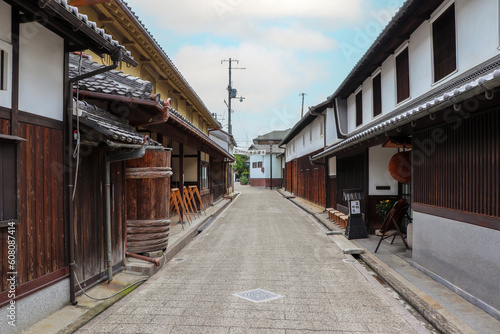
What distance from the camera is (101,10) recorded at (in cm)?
840

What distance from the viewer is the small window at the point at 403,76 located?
944cm

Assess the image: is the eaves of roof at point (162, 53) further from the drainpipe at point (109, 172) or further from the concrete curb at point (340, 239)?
the concrete curb at point (340, 239)

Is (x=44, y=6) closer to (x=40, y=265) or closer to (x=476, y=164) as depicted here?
(x=40, y=265)

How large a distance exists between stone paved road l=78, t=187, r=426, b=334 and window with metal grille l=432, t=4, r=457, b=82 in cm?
451

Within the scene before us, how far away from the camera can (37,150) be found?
4.32 m

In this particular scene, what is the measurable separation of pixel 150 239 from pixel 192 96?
10313mm

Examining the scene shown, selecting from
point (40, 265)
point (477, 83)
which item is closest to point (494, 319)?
point (477, 83)

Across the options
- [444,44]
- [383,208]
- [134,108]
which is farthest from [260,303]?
[383,208]

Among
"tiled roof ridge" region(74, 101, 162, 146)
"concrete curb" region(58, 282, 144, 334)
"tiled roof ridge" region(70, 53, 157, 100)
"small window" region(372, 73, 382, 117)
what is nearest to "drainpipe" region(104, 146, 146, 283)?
"tiled roof ridge" region(74, 101, 162, 146)

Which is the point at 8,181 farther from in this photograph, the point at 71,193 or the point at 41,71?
the point at 41,71

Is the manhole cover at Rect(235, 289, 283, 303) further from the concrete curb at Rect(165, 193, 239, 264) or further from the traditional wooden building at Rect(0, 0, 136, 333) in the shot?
the concrete curb at Rect(165, 193, 239, 264)

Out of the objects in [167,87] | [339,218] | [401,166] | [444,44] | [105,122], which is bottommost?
[339,218]

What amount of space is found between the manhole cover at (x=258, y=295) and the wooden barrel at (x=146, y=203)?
2.48 m

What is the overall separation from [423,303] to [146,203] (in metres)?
5.18
